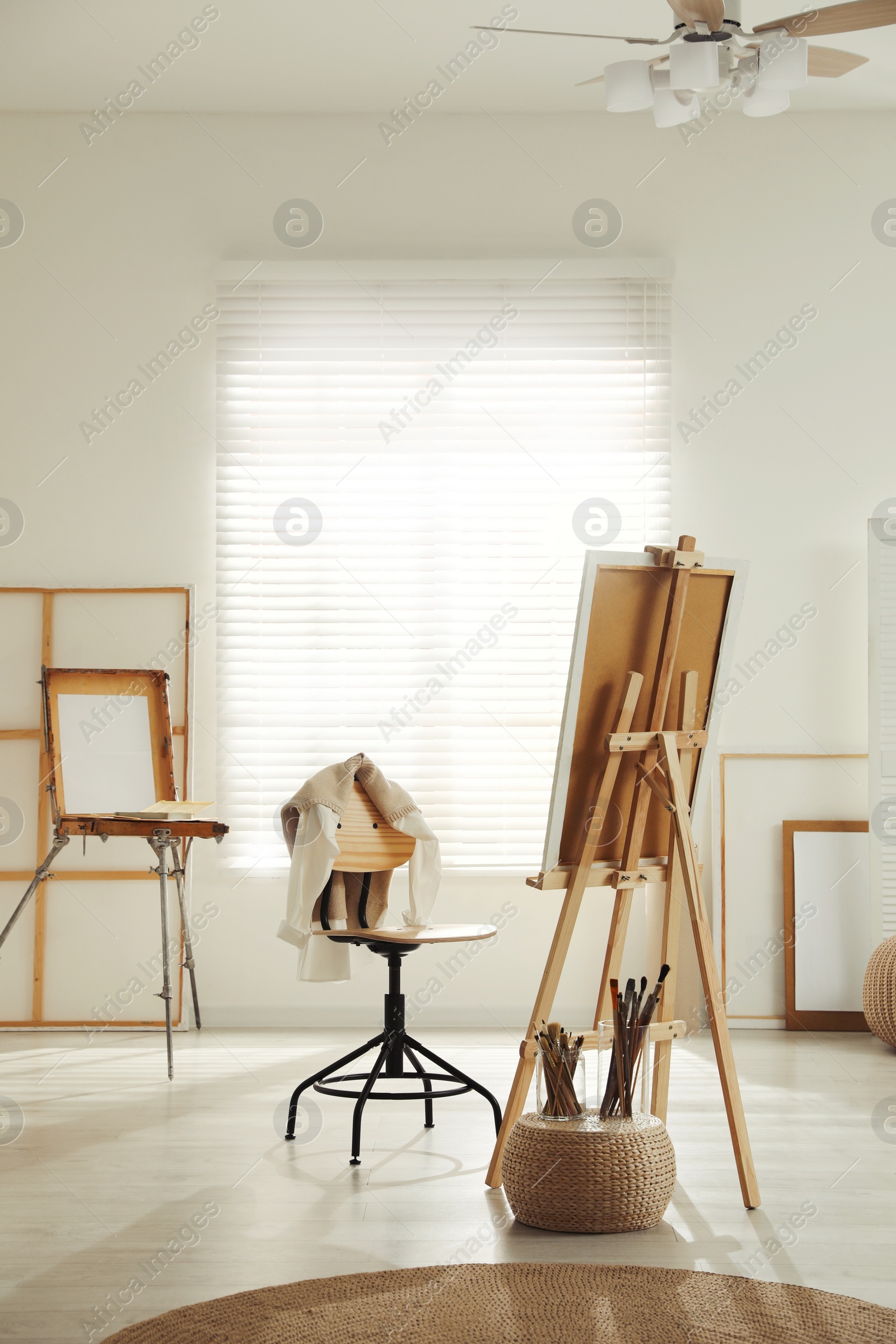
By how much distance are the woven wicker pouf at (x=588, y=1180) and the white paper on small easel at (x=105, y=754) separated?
2.31 metres

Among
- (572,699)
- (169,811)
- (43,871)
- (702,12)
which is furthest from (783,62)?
(43,871)

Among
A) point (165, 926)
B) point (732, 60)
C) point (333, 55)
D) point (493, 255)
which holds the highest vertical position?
point (333, 55)

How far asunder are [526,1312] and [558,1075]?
0.56m

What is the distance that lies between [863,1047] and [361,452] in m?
2.91

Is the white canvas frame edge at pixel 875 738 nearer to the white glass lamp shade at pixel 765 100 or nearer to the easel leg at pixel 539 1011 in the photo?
the white glass lamp shade at pixel 765 100

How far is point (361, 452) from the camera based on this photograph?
4617mm

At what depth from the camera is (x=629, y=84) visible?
3.05 meters

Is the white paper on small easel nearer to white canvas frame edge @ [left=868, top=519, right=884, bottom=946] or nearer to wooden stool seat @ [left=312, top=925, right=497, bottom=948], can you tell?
wooden stool seat @ [left=312, top=925, right=497, bottom=948]

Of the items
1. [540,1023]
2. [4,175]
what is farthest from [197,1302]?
[4,175]

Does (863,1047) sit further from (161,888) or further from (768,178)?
(768,178)

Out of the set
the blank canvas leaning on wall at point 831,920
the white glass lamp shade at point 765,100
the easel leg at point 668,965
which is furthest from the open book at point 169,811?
the white glass lamp shade at point 765,100

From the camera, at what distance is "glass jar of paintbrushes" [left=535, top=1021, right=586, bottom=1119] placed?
2.54 metres

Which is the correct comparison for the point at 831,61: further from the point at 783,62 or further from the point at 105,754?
the point at 105,754

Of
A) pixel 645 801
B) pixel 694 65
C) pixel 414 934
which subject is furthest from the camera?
pixel 414 934
